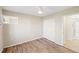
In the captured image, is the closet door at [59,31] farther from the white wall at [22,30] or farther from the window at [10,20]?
the window at [10,20]

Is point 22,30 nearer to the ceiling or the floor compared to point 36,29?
nearer to the ceiling

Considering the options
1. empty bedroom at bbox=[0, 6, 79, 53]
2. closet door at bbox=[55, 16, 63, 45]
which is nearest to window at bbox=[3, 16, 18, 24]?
empty bedroom at bbox=[0, 6, 79, 53]

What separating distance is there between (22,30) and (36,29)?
1691 mm

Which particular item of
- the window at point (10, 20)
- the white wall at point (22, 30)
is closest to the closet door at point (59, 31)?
the white wall at point (22, 30)

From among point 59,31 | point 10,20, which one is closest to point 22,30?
point 10,20

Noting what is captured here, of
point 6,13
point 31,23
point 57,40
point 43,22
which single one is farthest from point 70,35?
point 6,13

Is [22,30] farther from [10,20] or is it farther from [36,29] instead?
[36,29]

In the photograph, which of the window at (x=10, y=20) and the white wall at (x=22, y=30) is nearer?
the window at (x=10, y=20)

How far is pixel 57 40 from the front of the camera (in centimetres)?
529

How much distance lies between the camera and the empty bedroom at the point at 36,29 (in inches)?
161

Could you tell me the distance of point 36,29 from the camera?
7.24m

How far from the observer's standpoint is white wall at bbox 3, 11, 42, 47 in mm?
4637
